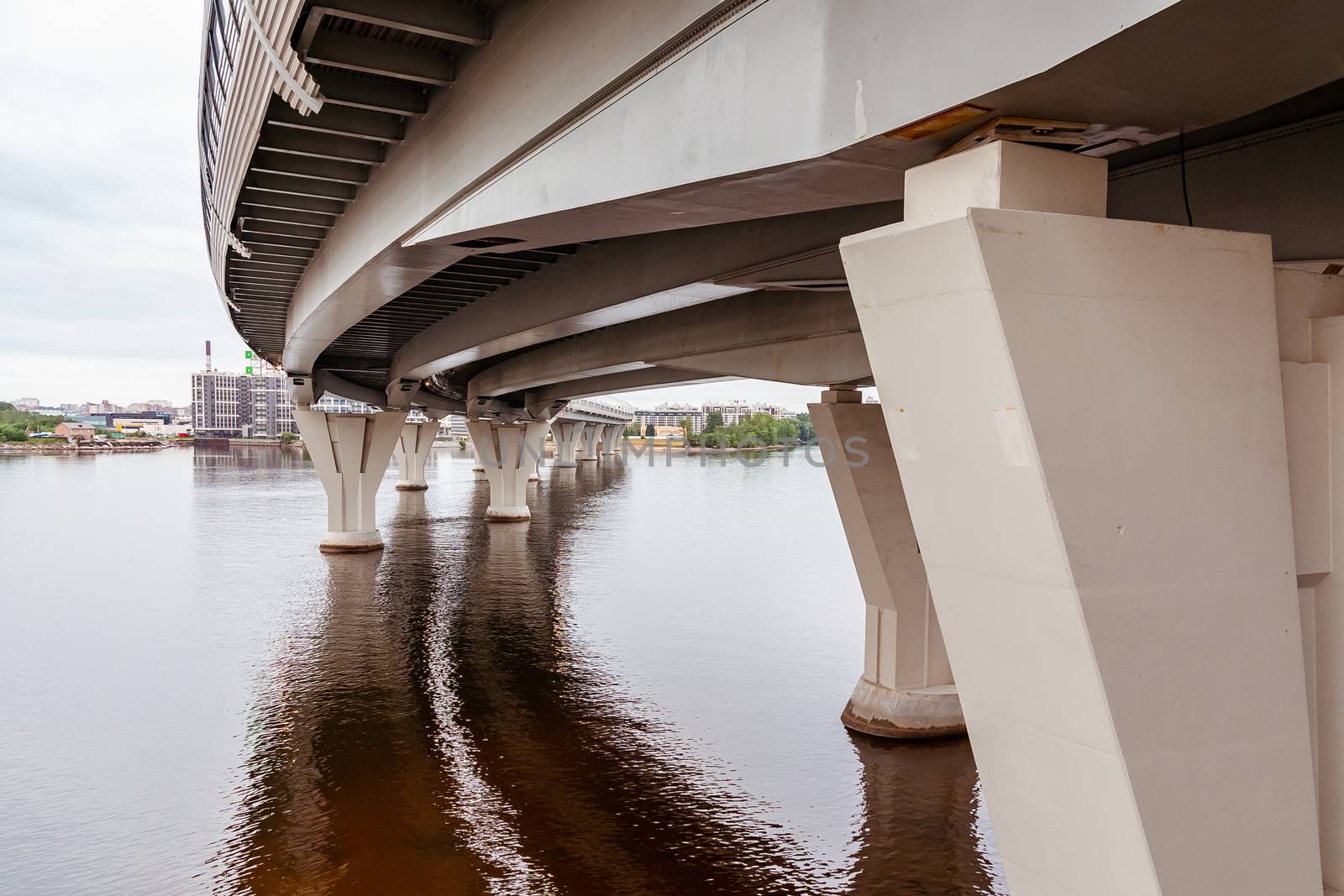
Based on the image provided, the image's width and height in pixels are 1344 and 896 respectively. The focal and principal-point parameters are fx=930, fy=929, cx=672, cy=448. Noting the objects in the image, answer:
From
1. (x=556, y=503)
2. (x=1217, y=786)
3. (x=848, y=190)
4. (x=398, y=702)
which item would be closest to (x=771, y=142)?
(x=848, y=190)

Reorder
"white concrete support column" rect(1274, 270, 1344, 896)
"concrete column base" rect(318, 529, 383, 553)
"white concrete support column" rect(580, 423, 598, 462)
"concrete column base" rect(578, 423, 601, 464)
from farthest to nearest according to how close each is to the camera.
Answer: "white concrete support column" rect(580, 423, 598, 462) < "concrete column base" rect(578, 423, 601, 464) < "concrete column base" rect(318, 529, 383, 553) < "white concrete support column" rect(1274, 270, 1344, 896)

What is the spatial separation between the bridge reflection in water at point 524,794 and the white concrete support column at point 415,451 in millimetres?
35666

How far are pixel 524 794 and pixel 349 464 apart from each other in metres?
23.3

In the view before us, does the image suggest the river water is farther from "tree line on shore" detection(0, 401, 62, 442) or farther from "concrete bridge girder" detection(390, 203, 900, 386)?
"tree line on shore" detection(0, 401, 62, 442)

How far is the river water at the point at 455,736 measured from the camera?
9.56 metres

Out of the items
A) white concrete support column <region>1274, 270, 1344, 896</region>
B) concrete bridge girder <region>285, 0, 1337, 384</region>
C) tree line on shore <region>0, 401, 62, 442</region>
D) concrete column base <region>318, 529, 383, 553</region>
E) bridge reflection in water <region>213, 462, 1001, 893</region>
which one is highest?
tree line on shore <region>0, 401, 62, 442</region>

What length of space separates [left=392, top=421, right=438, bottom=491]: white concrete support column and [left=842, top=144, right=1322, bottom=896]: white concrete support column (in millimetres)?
50002

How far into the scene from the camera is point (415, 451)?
5619cm

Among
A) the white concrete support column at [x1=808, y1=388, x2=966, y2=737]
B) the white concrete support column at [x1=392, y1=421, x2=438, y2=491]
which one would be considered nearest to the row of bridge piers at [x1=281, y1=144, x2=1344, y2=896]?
the white concrete support column at [x1=808, y1=388, x2=966, y2=737]

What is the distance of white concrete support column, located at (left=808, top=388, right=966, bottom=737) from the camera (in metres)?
13.0

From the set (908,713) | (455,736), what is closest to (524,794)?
(455,736)

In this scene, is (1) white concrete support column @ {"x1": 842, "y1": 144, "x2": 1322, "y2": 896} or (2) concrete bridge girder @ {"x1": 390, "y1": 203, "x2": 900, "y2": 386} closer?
(1) white concrete support column @ {"x1": 842, "y1": 144, "x2": 1322, "y2": 896}

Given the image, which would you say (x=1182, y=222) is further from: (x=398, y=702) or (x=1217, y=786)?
(x=398, y=702)

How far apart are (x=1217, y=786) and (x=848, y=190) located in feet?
10.2
